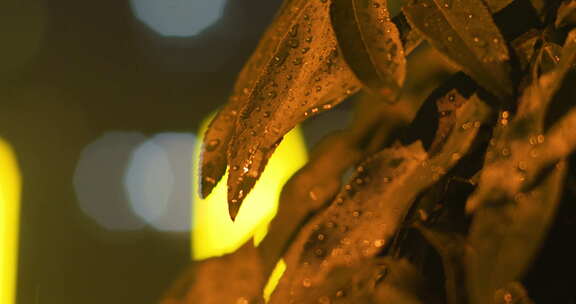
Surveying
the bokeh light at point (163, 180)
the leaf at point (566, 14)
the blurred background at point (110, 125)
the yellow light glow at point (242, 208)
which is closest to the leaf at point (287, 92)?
Answer: the leaf at point (566, 14)

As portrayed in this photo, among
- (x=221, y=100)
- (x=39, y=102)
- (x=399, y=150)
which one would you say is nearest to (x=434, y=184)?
(x=399, y=150)

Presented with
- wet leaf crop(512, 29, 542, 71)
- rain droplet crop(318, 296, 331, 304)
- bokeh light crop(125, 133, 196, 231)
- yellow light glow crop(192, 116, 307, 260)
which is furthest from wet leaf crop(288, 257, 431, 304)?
bokeh light crop(125, 133, 196, 231)

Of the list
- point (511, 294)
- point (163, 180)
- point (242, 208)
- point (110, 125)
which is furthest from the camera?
point (163, 180)

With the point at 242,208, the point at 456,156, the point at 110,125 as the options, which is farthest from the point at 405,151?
the point at 110,125

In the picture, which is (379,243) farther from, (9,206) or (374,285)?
(9,206)

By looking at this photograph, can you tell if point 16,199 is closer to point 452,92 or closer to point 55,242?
point 55,242

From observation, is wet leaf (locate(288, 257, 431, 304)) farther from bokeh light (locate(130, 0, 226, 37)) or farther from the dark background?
bokeh light (locate(130, 0, 226, 37))
